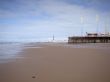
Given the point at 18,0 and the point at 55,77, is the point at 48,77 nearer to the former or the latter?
the point at 55,77

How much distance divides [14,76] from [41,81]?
638 millimetres

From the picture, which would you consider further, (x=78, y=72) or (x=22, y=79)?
(x=78, y=72)

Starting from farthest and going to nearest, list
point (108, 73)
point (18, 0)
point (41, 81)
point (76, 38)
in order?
point (76, 38) → point (18, 0) → point (108, 73) → point (41, 81)

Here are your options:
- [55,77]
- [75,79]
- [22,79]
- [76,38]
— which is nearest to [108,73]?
[75,79]

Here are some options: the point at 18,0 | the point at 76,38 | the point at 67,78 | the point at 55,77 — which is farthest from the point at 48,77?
the point at 76,38

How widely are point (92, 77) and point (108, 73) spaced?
0.44m

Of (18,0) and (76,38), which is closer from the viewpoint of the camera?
(18,0)

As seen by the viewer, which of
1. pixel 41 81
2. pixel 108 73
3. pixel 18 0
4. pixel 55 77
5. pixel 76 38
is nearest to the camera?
pixel 41 81

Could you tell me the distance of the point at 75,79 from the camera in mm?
2721

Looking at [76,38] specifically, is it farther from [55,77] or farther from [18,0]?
[55,77]

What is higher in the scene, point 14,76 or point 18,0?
point 18,0

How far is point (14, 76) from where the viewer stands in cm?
296

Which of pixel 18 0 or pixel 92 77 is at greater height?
pixel 18 0

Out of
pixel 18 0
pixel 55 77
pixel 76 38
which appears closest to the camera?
pixel 55 77
